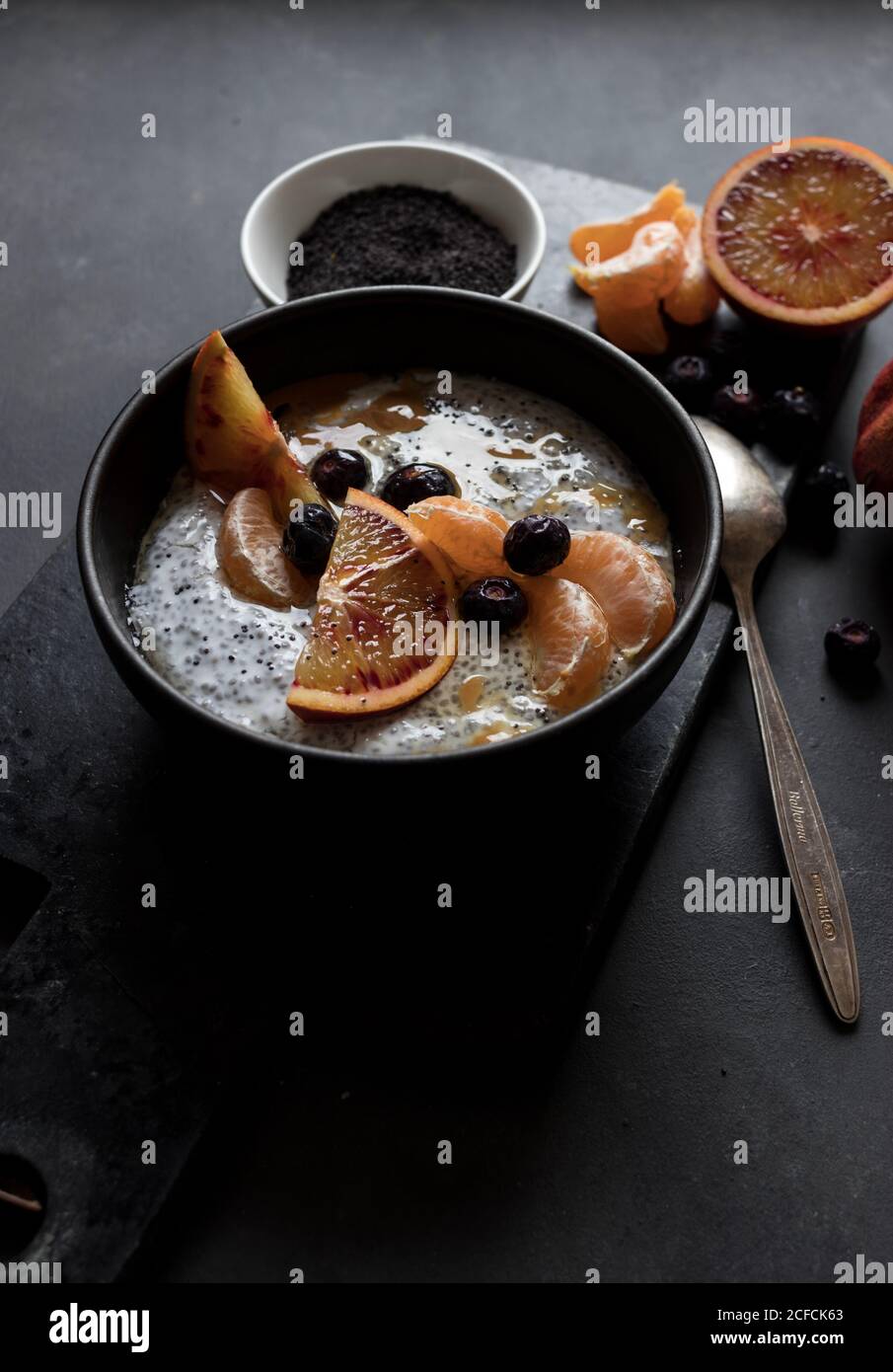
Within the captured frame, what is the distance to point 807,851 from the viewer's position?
2.59m

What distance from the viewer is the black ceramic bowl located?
2.20m

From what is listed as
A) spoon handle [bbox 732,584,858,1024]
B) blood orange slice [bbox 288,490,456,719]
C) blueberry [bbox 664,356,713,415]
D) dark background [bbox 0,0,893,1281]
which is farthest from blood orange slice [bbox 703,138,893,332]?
blood orange slice [bbox 288,490,456,719]

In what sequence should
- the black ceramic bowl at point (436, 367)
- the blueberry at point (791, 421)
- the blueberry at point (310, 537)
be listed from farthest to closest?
the blueberry at point (791, 421) → the blueberry at point (310, 537) → the black ceramic bowl at point (436, 367)

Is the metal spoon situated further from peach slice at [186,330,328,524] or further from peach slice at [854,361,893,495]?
peach slice at [186,330,328,524]

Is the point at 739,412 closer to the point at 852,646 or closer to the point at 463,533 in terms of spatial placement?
the point at 852,646

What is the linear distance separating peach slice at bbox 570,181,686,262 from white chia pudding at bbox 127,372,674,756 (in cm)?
77

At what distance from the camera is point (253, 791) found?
2.29 metres

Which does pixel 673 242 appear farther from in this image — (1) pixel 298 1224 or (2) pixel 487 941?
(1) pixel 298 1224

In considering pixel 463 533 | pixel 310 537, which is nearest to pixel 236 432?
pixel 310 537

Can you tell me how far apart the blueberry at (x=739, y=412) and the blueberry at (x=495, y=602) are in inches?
39.7

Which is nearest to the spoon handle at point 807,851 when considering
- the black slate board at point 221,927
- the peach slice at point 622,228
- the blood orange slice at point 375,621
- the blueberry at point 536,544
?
the black slate board at point 221,927

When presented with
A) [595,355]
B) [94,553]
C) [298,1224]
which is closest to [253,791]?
[94,553]

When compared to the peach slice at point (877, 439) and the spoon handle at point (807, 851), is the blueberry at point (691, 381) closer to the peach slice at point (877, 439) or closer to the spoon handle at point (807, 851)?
the peach slice at point (877, 439)

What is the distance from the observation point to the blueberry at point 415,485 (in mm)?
2553
